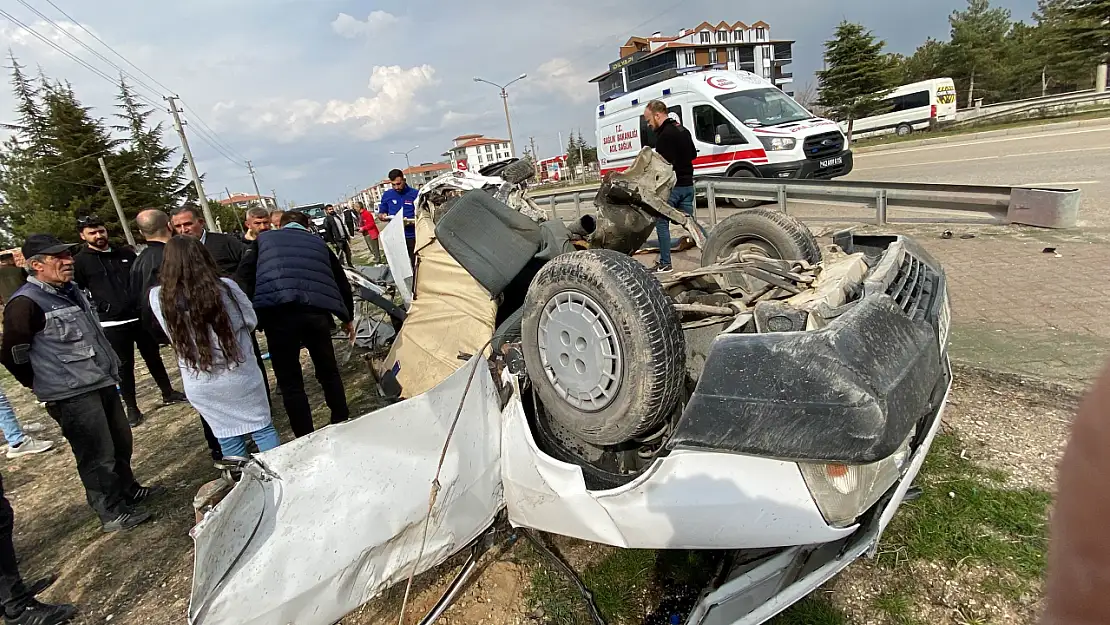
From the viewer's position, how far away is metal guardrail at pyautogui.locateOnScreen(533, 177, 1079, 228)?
5.70m

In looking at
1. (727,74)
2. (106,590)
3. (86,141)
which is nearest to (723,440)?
(106,590)

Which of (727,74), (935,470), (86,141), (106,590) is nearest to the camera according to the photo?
(935,470)

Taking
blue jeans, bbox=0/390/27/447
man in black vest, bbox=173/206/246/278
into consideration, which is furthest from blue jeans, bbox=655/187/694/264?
blue jeans, bbox=0/390/27/447

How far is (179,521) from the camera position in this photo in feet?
10.8

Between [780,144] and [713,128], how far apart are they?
1.33m

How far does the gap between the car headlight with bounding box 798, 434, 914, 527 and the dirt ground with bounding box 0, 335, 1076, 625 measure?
398mm

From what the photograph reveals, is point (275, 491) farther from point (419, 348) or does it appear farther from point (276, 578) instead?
point (419, 348)

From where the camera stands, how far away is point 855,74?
90.1 feet

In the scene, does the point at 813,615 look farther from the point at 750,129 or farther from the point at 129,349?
the point at 750,129

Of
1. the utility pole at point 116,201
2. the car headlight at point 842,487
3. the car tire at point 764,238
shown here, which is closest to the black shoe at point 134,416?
the car tire at point 764,238

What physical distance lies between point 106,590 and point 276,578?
1966 mm

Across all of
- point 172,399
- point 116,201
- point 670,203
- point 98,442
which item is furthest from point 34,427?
point 116,201

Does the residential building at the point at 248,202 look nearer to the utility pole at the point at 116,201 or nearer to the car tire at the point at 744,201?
the utility pole at the point at 116,201

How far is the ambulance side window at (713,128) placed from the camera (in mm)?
10484
